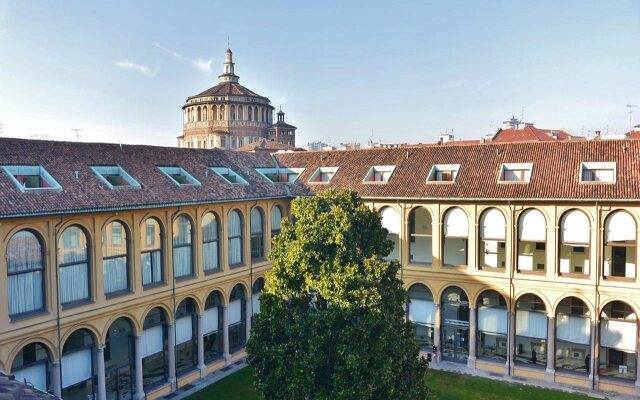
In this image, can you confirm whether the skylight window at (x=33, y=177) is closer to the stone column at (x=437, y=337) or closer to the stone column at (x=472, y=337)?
the stone column at (x=437, y=337)

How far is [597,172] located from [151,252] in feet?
85.5

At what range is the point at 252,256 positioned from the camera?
3578cm

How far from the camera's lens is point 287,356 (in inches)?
756

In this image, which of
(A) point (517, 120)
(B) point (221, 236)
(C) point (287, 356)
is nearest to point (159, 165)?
(B) point (221, 236)

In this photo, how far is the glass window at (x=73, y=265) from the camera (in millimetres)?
24031

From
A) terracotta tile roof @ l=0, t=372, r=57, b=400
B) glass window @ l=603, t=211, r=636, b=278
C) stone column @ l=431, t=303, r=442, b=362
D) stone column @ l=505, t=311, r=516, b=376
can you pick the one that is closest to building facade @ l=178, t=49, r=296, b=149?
stone column @ l=431, t=303, r=442, b=362

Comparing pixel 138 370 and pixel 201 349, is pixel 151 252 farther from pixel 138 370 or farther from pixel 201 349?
pixel 201 349

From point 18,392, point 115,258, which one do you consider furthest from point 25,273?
point 18,392

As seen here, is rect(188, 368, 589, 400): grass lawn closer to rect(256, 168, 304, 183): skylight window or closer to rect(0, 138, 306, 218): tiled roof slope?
rect(0, 138, 306, 218): tiled roof slope

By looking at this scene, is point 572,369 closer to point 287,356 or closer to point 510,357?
point 510,357

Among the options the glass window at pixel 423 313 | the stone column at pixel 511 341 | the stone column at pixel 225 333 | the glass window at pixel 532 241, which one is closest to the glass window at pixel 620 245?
the glass window at pixel 532 241

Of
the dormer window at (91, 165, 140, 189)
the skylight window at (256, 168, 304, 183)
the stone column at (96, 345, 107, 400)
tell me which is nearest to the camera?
the stone column at (96, 345, 107, 400)

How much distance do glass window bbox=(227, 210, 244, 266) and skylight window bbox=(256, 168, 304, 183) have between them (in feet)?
24.1

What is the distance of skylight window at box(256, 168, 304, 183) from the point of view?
135 feet
